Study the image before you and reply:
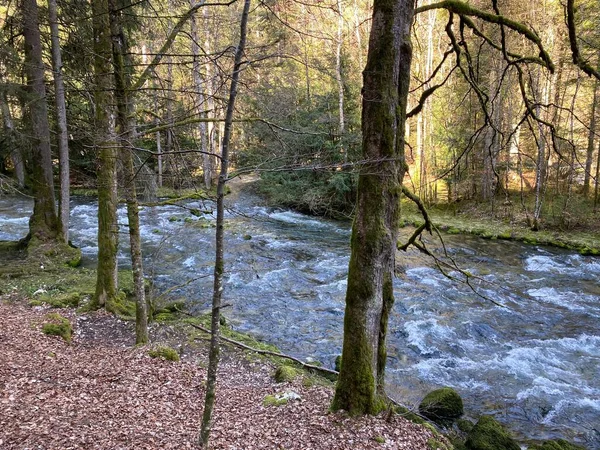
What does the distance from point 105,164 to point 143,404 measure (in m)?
4.32

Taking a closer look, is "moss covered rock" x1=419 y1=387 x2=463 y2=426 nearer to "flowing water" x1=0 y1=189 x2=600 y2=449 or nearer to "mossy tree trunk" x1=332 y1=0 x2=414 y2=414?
"flowing water" x1=0 y1=189 x2=600 y2=449

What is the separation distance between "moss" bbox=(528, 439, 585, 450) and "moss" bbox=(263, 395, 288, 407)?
10.7ft

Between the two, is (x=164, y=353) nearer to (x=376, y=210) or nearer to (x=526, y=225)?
(x=376, y=210)

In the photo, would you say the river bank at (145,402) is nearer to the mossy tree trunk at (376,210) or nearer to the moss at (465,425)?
the mossy tree trunk at (376,210)

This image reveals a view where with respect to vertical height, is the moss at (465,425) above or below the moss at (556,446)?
below

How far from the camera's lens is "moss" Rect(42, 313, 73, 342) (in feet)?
22.5

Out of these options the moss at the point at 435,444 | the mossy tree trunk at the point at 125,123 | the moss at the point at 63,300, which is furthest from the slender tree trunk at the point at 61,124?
the moss at the point at 435,444

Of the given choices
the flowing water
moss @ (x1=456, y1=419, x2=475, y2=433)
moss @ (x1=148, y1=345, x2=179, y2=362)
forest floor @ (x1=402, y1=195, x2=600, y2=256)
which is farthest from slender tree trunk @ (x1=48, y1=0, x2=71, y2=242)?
forest floor @ (x1=402, y1=195, x2=600, y2=256)

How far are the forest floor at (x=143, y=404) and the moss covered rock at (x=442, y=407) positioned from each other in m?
1.36

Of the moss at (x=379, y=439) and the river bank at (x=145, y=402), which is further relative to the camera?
the moss at (x=379, y=439)

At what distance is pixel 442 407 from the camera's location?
6.10 metres

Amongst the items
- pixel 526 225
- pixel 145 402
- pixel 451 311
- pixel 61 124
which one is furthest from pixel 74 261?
pixel 526 225

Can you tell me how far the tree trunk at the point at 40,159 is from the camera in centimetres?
1133

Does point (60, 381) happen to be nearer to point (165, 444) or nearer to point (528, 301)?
point (165, 444)
